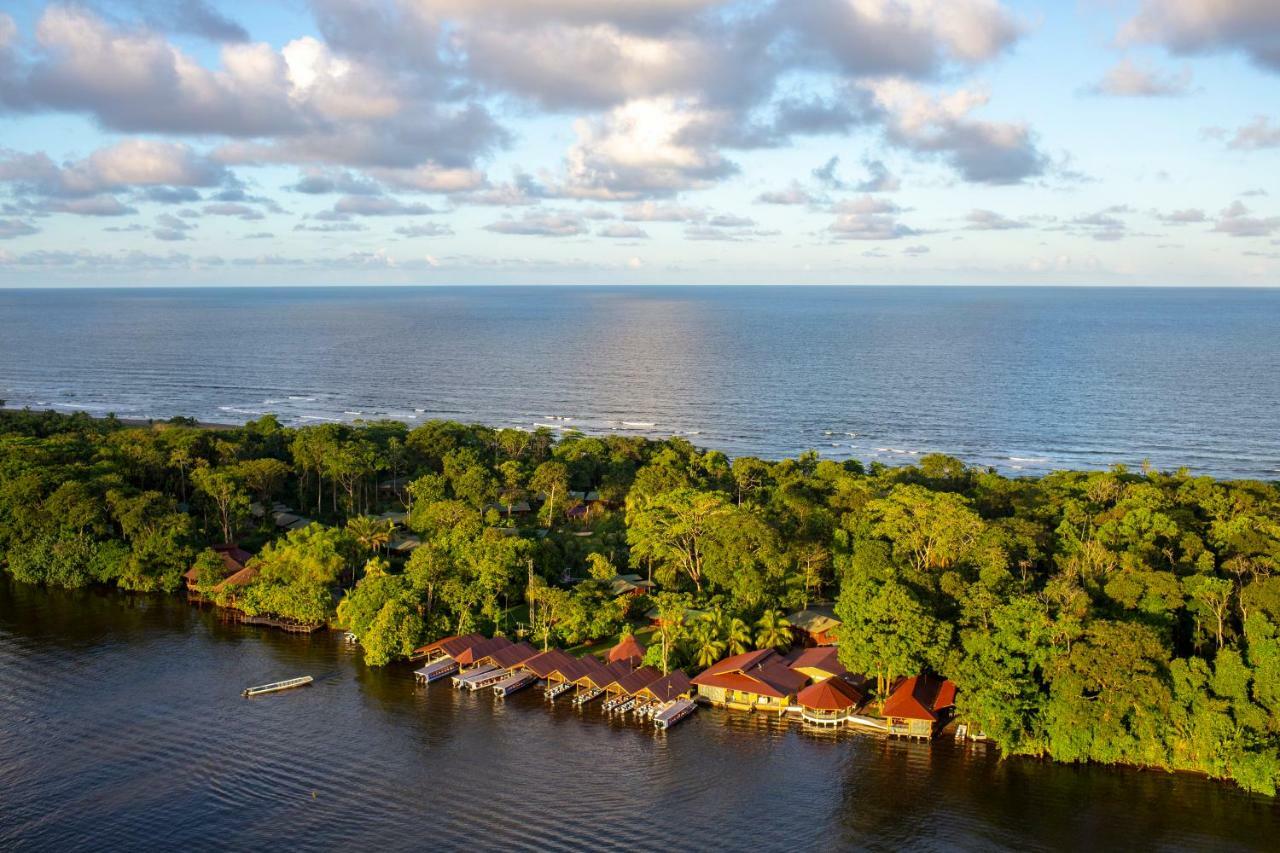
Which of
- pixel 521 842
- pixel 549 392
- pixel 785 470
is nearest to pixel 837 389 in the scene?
pixel 549 392

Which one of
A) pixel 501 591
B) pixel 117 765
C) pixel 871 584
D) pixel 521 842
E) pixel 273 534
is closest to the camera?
pixel 521 842

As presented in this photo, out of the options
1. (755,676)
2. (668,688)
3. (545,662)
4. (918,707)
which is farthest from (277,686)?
(918,707)

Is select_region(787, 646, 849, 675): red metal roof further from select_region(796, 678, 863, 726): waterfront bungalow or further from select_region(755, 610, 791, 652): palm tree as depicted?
select_region(796, 678, 863, 726): waterfront bungalow

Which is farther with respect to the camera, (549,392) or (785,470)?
(549,392)

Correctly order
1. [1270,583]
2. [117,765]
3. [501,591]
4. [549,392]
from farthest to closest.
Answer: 1. [549,392]
2. [501,591]
3. [1270,583]
4. [117,765]

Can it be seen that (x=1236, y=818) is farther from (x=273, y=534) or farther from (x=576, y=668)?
(x=273, y=534)

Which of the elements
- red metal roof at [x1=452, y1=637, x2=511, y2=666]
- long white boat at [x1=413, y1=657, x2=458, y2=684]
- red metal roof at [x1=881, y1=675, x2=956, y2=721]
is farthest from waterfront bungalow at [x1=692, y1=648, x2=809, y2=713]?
long white boat at [x1=413, y1=657, x2=458, y2=684]

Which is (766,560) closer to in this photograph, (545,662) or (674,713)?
(674,713)
